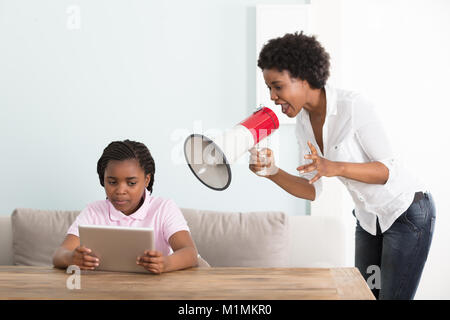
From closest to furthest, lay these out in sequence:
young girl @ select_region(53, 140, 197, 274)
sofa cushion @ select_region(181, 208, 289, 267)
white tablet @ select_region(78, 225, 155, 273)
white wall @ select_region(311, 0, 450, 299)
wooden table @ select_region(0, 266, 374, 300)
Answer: wooden table @ select_region(0, 266, 374, 300)
white tablet @ select_region(78, 225, 155, 273)
young girl @ select_region(53, 140, 197, 274)
sofa cushion @ select_region(181, 208, 289, 267)
white wall @ select_region(311, 0, 450, 299)

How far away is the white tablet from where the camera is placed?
4.25 feet

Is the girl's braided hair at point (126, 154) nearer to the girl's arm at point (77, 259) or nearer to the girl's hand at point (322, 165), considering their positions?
the girl's arm at point (77, 259)

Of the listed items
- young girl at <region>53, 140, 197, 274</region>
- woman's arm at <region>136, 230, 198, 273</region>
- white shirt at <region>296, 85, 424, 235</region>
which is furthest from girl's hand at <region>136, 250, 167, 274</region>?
white shirt at <region>296, 85, 424, 235</region>

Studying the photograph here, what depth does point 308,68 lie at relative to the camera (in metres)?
1.43

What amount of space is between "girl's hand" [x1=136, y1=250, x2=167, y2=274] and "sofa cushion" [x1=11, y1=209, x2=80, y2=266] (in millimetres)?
898

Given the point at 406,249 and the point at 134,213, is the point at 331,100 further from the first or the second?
the point at 134,213

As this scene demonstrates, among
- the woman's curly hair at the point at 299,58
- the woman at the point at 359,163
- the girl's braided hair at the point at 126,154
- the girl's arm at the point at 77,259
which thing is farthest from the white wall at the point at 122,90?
the girl's arm at the point at 77,259

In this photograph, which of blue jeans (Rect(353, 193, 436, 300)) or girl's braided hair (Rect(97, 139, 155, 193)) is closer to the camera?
blue jeans (Rect(353, 193, 436, 300))

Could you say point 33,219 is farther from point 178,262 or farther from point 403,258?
point 403,258

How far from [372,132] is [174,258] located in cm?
65

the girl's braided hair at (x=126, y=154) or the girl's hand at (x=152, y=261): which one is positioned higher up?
the girl's braided hair at (x=126, y=154)

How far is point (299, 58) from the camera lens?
4.68ft

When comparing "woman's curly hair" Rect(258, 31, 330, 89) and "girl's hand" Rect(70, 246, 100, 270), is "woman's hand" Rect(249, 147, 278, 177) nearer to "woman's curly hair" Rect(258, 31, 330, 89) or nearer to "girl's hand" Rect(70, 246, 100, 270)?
"woman's curly hair" Rect(258, 31, 330, 89)

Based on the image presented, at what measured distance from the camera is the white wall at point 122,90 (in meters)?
2.25
